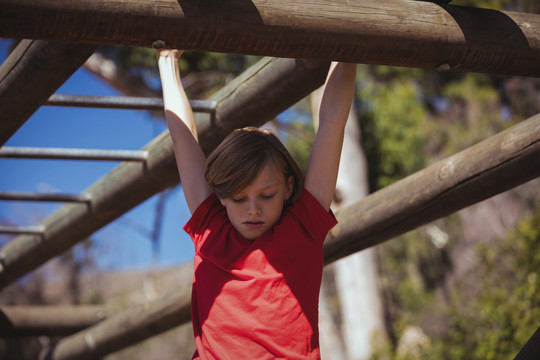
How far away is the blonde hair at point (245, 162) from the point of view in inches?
64.9

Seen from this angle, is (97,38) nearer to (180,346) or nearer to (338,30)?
(338,30)

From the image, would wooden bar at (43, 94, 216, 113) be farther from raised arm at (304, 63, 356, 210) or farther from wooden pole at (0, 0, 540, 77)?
wooden pole at (0, 0, 540, 77)

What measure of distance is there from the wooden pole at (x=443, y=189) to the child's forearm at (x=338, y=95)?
56 cm

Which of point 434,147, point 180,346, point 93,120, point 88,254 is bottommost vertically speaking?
point 180,346

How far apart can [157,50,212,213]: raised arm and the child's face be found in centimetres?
15

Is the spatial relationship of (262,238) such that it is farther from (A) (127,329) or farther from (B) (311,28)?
(A) (127,329)

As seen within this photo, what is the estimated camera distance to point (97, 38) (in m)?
1.40

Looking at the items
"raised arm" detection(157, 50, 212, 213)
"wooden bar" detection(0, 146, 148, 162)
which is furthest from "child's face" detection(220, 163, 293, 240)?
"wooden bar" detection(0, 146, 148, 162)

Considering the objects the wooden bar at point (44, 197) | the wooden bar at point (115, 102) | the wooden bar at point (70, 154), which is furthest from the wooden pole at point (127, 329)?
the wooden bar at point (115, 102)

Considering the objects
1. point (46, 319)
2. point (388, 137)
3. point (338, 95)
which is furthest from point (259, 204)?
point (388, 137)

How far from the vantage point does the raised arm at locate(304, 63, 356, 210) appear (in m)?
1.77

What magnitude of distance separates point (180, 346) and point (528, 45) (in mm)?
17915

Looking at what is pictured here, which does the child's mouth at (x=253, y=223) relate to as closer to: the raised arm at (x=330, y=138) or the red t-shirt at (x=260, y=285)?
the red t-shirt at (x=260, y=285)

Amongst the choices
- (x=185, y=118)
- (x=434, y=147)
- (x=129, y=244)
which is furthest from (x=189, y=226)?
(x=129, y=244)
